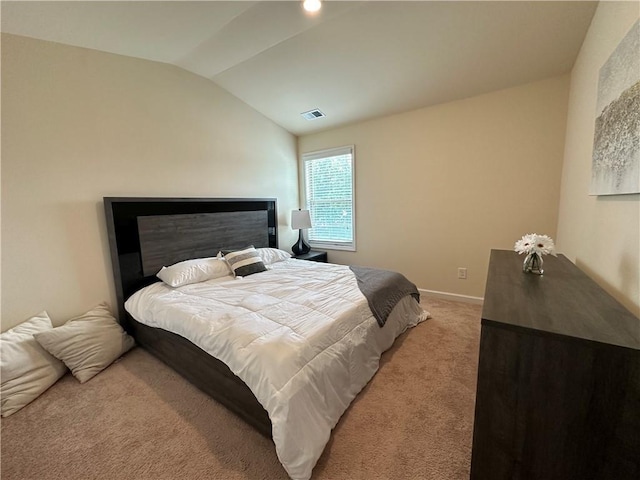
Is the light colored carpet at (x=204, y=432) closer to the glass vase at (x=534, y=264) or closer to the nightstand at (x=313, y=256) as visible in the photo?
the glass vase at (x=534, y=264)

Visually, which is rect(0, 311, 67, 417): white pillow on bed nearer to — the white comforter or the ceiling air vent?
the white comforter

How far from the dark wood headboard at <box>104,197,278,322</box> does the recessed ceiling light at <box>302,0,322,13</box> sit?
2033 millimetres

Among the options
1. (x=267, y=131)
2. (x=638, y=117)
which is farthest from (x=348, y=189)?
(x=638, y=117)

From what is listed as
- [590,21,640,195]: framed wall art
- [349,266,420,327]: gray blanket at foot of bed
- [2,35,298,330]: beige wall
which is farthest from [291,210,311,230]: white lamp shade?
[590,21,640,195]: framed wall art

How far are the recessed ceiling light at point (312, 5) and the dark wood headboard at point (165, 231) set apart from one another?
80.0 inches

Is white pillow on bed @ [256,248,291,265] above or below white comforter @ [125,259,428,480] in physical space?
above

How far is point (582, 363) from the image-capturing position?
0.81 meters

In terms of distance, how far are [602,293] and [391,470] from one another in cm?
129

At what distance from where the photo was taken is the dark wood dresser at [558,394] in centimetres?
79

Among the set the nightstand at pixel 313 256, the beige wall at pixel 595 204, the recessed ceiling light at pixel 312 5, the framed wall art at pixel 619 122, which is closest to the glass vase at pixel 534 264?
the beige wall at pixel 595 204

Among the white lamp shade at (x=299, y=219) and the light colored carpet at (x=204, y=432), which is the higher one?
the white lamp shade at (x=299, y=219)

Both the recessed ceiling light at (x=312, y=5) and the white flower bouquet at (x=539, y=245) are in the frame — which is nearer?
the white flower bouquet at (x=539, y=245)

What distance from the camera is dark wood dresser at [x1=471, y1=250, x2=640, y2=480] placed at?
0.79m

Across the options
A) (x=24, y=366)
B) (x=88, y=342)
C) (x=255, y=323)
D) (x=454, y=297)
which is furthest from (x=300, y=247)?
(x=24, y=366)
